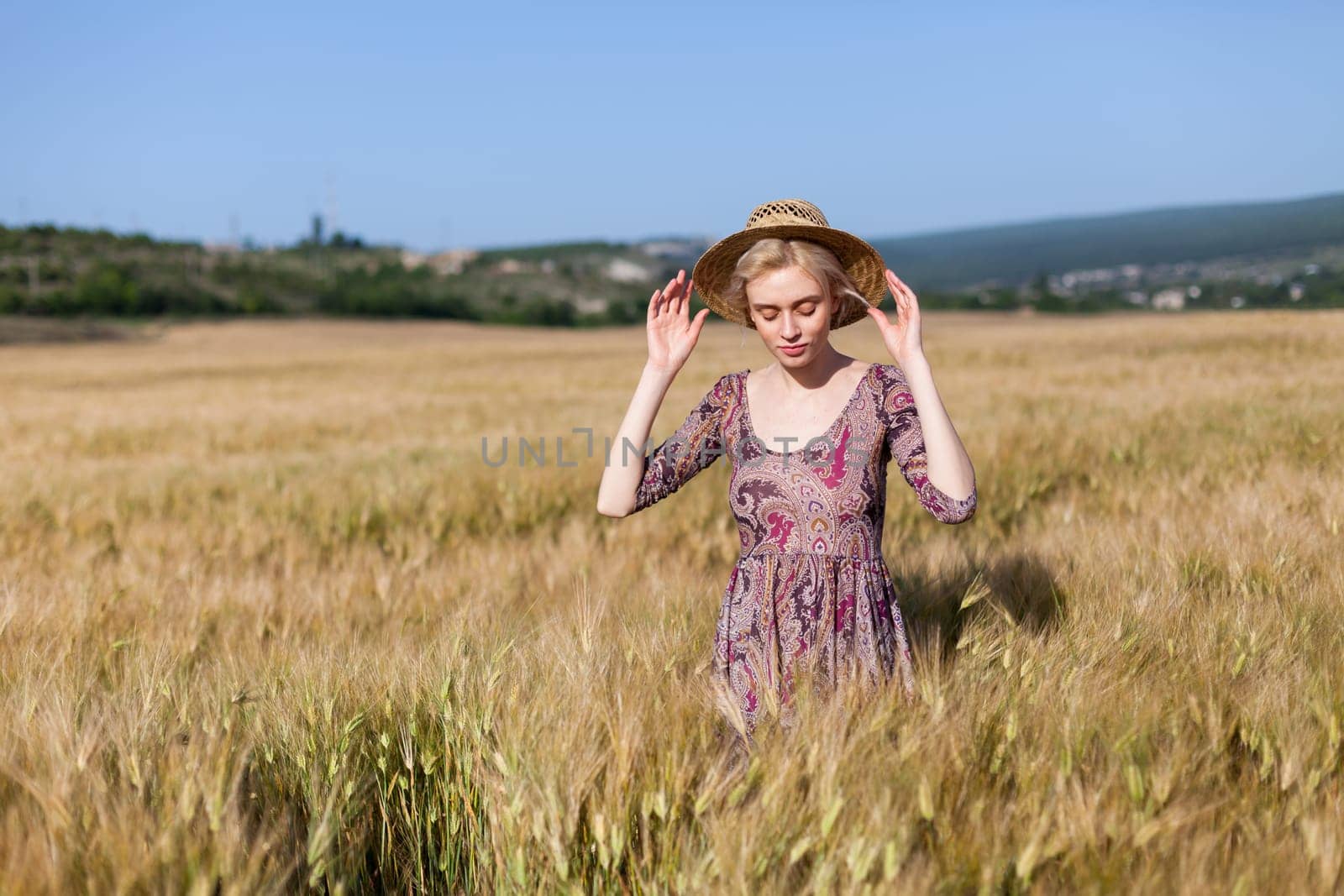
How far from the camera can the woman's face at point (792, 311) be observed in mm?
1934

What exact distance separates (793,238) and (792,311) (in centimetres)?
15

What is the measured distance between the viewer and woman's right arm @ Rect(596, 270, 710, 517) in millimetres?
2031

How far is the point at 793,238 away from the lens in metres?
1.98

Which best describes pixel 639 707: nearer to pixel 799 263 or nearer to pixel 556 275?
pixel 799 263

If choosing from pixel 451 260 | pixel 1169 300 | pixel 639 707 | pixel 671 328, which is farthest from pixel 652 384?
pixel 451 260

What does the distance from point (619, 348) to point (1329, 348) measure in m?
19.6

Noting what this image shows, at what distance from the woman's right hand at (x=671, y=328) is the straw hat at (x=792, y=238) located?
0.07 meters

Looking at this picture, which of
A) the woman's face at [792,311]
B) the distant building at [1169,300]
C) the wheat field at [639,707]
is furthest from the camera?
Answer: the distant building at [1169,300]

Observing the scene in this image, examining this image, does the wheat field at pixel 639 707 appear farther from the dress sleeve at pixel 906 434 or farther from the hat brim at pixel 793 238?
the dress sleeve at pixel 906 434

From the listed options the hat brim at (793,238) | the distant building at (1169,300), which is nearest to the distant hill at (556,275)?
the distant building at (1169,300)

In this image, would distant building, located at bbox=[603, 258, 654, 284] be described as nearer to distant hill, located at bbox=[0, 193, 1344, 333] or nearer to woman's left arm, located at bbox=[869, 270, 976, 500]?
distant hill, located at bbox=[0, 193, 1344, 333]

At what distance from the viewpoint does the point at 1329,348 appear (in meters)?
11.6

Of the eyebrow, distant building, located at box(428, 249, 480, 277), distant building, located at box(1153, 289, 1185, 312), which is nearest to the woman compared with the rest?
the eyebrow

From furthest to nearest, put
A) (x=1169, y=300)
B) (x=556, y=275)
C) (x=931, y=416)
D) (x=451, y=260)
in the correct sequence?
(x=451, y=260), (x=556, y=275), (x=1169, y=300), (x=931, y=416)
